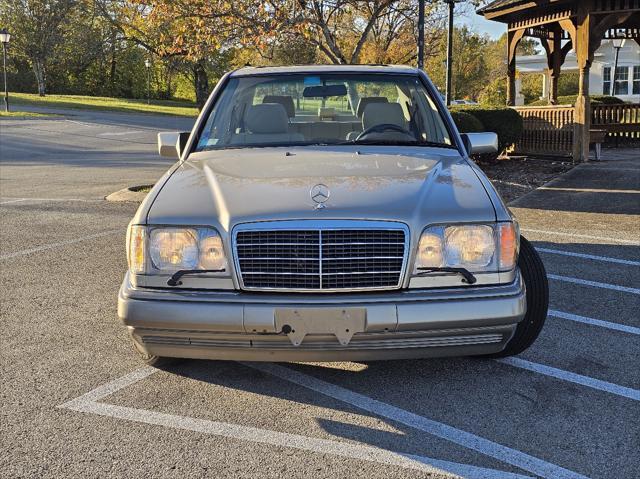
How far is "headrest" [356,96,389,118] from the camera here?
5145mm

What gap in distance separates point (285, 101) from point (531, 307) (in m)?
2.42

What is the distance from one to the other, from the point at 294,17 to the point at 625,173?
22.2 feet

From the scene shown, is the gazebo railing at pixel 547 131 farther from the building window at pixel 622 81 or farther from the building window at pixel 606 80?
the building window at pixel 606 80

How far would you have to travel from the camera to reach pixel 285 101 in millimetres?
5383

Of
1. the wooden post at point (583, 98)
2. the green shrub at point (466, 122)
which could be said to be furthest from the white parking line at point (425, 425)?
the wooden post at point (583, 98)

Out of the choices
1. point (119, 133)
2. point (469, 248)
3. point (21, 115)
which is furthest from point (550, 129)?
point (21, 115)

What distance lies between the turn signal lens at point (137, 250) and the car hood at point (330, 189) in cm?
8

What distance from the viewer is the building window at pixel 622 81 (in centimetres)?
4034

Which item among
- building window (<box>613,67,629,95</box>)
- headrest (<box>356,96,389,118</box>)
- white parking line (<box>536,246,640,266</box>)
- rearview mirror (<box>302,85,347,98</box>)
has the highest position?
building window (<box>613,67,629,95</box>)

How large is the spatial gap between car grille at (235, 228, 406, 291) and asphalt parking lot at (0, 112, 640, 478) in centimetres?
69

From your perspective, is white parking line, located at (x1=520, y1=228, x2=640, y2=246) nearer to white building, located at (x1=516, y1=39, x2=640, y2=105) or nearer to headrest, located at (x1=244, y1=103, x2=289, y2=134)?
headrest, located at (x1=244, y1=103, x2=289, y2=134)

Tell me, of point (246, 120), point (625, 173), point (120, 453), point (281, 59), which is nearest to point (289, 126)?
point (246, 120)

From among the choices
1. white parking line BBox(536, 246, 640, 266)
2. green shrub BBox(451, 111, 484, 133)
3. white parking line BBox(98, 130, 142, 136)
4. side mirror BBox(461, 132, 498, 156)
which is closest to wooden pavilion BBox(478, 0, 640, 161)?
green shrub BBox(451, 111, 484, 133)

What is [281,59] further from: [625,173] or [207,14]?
[625,173]
